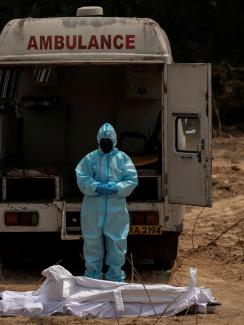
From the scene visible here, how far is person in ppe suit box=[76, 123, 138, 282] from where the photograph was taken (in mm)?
7527

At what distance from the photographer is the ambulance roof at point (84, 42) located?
8.01m

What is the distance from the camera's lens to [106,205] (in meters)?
7.54

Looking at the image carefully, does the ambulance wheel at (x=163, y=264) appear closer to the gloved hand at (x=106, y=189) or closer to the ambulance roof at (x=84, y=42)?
the gloved hand at (x=106, y=189)

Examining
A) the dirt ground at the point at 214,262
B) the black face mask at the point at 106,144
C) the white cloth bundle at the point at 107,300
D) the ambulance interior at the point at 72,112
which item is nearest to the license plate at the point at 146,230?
the dirt ground at the point at 214,262

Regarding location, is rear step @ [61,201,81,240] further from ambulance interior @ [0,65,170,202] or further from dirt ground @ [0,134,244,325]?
ambulance interior @ [0,65,170,202]

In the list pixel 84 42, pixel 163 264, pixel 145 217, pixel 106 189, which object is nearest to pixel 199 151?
pixel 145 217

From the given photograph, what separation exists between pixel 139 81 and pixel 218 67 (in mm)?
12266

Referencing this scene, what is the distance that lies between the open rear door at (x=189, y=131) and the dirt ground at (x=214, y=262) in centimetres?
93

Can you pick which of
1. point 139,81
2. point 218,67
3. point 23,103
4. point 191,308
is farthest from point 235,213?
point 218,67

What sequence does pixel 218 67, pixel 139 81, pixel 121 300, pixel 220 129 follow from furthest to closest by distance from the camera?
pixel 218 67 < pixel 220 129 < pixel 139 81 < pixel 121 300

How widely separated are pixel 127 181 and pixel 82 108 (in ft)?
10.2

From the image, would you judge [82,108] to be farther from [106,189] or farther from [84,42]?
[106,189]

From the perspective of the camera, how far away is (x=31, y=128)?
1044cm

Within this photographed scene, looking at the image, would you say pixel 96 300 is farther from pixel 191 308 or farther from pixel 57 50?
pixel 57 50
